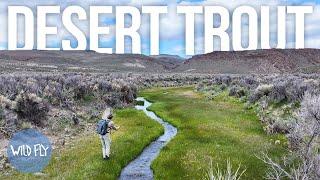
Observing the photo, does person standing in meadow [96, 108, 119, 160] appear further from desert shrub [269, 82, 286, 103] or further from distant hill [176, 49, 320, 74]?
distant hill [176, 49, 320, 74]

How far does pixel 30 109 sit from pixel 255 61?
479 feet

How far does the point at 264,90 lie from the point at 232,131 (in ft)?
41.9

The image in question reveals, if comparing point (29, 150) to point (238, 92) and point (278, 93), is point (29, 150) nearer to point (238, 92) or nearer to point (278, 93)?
point (278, 93)

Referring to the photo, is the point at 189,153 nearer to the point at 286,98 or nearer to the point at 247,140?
the point at 247,140

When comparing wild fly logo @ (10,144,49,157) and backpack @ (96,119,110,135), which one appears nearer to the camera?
backpack @ (96,119,110,135)

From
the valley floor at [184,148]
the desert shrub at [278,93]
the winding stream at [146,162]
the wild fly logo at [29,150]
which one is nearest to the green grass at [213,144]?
the valley floor at [184,148]

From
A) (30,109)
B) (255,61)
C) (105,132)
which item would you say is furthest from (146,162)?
(255,61)

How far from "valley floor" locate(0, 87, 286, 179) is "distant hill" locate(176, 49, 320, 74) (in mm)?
130390

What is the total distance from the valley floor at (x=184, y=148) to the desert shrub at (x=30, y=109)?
3992 millimetres

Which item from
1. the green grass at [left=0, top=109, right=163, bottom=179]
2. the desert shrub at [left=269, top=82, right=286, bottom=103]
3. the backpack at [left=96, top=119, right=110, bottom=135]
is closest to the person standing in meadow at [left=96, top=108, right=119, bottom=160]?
the backpack at [left=96, top=119, right=110, bottom=135]

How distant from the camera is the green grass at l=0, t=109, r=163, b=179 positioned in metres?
17.9

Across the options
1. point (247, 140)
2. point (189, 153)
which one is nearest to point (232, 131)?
point (247, 140)

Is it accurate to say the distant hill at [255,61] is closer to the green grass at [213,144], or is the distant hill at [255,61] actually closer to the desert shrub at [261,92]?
the desert shrub at [261,92]

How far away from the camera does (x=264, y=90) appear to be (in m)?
38.6
